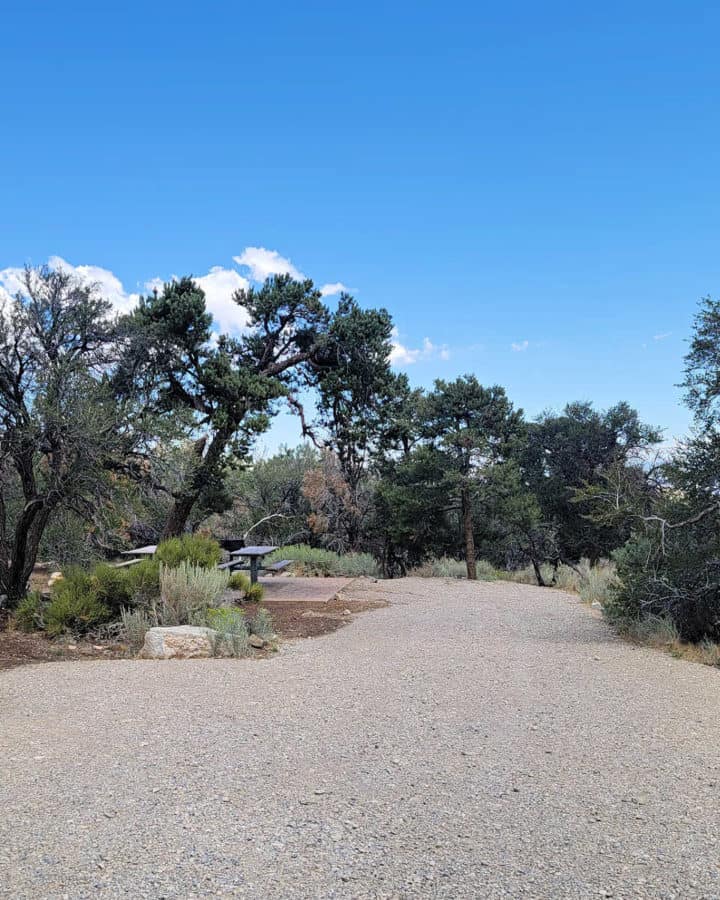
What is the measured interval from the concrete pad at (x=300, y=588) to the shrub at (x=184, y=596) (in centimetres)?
328

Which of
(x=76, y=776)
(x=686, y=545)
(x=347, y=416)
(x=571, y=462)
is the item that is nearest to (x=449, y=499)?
(x=347, y=416)

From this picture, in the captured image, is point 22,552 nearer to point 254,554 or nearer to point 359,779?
point 254,554

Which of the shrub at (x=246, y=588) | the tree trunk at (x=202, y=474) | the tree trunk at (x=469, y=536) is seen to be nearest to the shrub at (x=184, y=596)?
the shrub at (x=246, y=588)

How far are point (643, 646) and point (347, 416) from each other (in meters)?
A: 11.3

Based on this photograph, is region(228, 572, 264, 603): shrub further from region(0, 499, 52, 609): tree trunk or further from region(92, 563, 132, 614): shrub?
Answer: region(0, 499, 52, 609): tree trunk

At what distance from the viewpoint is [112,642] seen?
796 cm

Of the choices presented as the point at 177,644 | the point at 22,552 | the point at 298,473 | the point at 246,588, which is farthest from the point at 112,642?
the point at 298,473

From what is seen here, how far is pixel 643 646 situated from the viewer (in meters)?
7.84

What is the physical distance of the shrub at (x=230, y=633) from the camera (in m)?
7.19

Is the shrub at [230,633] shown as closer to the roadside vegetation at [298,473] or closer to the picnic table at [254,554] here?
the roadside vegetation at [298,473]

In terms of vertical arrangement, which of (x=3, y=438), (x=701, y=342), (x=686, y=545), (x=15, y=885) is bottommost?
(x=15, y=885)

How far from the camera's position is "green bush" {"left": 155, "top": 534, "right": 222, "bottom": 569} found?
973 centimetres

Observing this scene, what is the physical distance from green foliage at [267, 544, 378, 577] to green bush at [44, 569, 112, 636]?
873cm

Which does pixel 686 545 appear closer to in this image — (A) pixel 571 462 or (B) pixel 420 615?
(B) pixel 420 615
